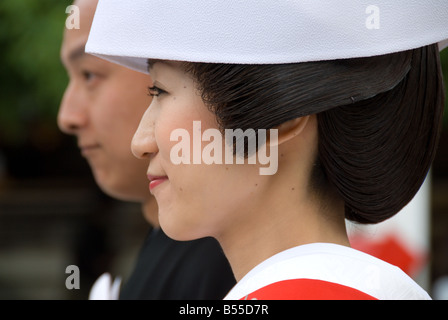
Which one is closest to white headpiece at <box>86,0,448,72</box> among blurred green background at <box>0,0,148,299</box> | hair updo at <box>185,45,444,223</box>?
hair updo at <box>185,45,444,223</box>

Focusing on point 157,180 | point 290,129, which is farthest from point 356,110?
point 157,180

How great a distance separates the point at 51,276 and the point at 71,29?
634cm

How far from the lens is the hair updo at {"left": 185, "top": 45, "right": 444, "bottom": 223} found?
1.28 meters

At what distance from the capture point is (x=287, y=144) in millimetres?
1375

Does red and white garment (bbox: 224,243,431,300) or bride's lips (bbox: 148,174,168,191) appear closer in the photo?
red and white garment (bbox: 224,243,431,300)

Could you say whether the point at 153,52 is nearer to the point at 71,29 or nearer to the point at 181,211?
the point at 181,211

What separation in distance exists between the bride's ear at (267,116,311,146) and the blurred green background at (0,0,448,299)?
15.2 ft

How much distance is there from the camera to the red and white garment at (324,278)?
4.04 feet

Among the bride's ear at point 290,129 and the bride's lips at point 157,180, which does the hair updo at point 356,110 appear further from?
the bride's lips at point 157,180

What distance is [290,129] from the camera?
52.9 inches

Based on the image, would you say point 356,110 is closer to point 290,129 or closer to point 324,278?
point 290,129

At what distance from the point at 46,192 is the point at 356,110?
9031 millimetres

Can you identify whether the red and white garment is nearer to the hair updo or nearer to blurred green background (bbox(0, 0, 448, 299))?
the hair updo

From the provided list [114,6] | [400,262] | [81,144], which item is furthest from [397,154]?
[400,262]
